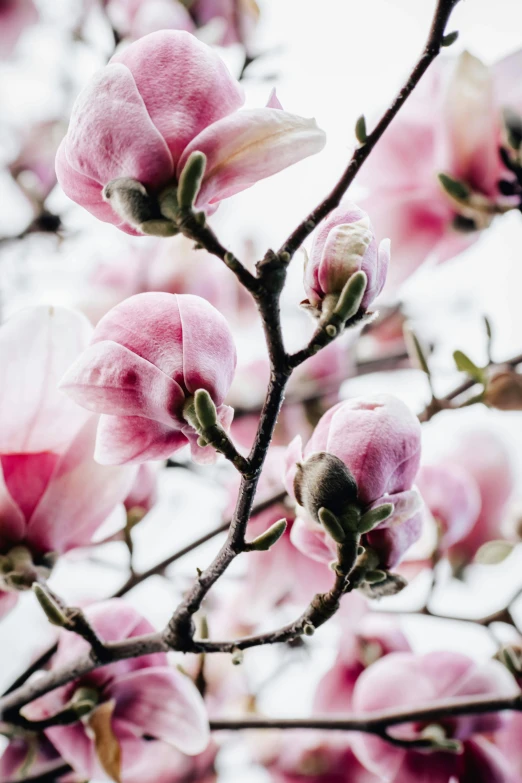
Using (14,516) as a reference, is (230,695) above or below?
below

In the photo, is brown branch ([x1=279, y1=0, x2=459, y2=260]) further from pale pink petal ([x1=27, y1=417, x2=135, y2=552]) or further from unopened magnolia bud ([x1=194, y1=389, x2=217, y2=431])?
pale pink petal ([x1=27, y1=417, x2=135, y2=552])

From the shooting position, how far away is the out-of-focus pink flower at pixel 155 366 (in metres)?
0.27

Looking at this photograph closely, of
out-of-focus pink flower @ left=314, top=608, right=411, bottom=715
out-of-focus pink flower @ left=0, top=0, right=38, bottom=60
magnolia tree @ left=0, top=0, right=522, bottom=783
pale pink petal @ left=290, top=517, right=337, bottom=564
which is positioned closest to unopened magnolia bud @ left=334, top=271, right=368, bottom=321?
magnolia tree @ left=0, top=0, right=522, bottom=783

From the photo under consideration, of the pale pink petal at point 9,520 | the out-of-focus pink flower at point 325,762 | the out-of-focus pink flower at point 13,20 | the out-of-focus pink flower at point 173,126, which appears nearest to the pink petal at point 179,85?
the out-of-focus pink flower at point 173,126

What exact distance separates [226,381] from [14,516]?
177 millimetres

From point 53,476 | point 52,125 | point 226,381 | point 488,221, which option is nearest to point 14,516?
point 53,476

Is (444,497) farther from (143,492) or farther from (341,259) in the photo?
(341,259)

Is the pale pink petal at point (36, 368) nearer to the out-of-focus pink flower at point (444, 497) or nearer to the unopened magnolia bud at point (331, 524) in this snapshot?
the unopened magnolia bud at point (331, 524)

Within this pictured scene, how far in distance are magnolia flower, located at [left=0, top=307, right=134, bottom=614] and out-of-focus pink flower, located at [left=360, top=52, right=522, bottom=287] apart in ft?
1.09

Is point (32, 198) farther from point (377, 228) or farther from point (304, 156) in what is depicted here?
point (304, 156)

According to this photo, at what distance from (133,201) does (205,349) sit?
0.21 feet

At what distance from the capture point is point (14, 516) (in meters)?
0.38

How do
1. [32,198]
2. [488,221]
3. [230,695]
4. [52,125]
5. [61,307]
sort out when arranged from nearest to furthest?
[61,307] < [488,221] < [230,695] < [32,198] < [52,125]

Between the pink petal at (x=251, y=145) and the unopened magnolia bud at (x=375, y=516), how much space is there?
0.14 metres
